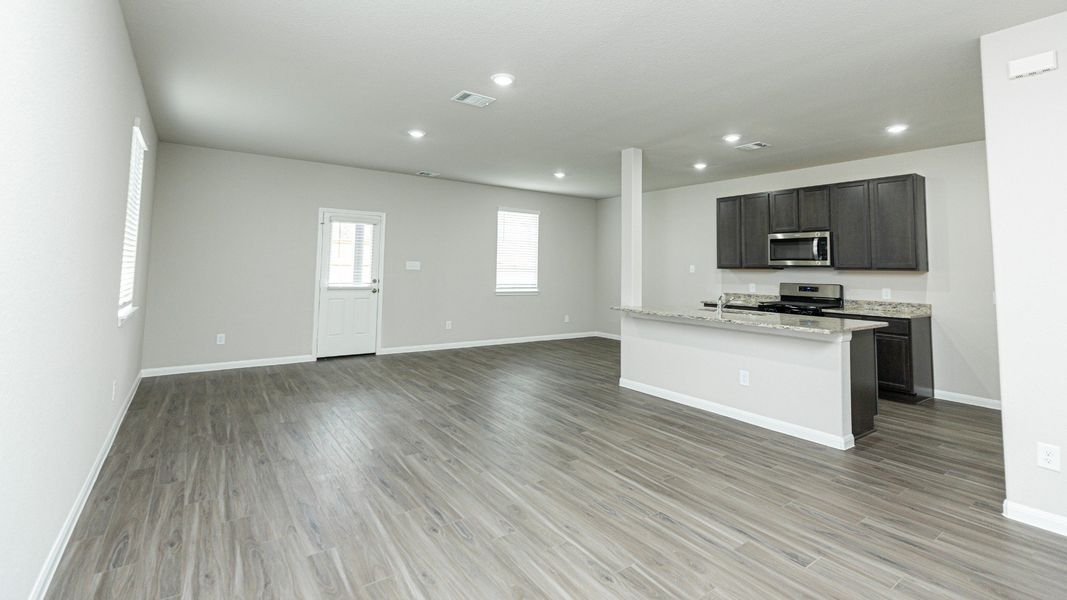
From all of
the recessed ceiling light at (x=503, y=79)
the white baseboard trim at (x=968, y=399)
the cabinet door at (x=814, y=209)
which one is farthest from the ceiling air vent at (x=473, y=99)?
the white baseboard trim at (x=968, y=399)

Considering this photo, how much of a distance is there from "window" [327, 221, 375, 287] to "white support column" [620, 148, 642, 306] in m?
3.64

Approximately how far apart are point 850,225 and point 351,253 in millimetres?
6217

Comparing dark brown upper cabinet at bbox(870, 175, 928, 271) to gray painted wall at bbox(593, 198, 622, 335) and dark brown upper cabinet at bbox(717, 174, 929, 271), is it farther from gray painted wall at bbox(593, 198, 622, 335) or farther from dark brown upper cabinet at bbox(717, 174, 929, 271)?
gray painted wall at bbox(593, 198, 622, 335)

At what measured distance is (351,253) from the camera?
21.5 ft

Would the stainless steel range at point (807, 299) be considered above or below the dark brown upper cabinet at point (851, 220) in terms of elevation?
below

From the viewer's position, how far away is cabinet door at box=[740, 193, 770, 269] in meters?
6.00

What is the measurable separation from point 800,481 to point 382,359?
17.1ft

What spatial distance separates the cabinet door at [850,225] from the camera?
5105mm

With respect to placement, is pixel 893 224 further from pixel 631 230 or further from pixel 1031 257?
pixel 1031 257

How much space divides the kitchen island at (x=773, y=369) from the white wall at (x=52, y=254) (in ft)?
13.3

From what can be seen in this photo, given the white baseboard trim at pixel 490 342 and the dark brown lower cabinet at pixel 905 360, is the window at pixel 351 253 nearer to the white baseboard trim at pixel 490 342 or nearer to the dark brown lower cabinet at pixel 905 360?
the white baseboard trim at pixel 490 342

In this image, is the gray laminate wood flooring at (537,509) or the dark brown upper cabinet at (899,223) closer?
the gray laminate wood flooring at (537,509)

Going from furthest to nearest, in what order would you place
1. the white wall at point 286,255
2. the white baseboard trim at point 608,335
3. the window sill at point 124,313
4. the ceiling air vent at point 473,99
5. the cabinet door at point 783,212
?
1. the white baseboard trim at point 608,335
2. the cabinet door at point 783,212
3. the white wall at point 286,255
4. the ceiling air vent at point 473,99
5. the window sill at point 124,313

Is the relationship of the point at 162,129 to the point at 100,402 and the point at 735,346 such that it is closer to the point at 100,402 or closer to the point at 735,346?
the point at 100,402
